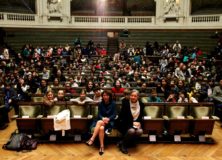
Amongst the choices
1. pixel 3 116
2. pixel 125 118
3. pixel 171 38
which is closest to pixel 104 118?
pixel 125 118

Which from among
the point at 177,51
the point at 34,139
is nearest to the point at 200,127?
the point at 34,139

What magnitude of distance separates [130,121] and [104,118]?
0.47 metres

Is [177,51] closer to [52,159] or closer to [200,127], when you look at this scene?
[200,127]

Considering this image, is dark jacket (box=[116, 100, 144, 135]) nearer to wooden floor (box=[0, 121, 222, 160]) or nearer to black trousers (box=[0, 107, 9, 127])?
wooden floor (box=[0, 121, 222, 160])

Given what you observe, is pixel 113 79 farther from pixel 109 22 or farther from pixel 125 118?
pixel 109 22

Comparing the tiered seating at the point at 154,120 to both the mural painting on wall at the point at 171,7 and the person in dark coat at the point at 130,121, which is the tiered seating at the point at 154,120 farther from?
the mural painting on wall at the point at 171,7

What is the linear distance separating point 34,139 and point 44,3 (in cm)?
1274

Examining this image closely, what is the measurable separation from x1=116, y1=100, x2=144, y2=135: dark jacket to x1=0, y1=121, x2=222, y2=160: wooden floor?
0.39m

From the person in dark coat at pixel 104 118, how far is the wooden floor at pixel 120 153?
23 cm

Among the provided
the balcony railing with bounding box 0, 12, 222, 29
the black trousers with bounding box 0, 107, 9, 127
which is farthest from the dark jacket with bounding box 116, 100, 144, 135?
the balcony railing with bounding box 0, 12, 222, 29

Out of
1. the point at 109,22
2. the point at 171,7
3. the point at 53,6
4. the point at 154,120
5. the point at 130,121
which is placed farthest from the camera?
the point at 109,22

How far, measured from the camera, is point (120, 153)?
5.01 meters

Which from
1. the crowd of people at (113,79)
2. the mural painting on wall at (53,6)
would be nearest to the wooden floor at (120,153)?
the crowd of people at (113,79)

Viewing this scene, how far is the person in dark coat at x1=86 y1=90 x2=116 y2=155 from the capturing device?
500cm
